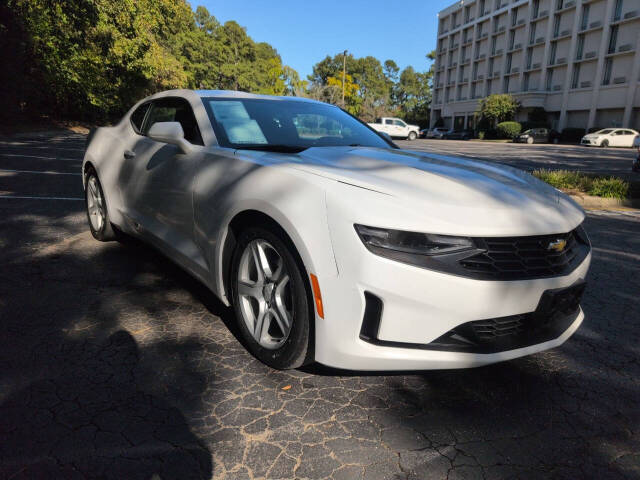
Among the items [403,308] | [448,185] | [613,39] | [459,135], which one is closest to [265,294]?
[403,308]

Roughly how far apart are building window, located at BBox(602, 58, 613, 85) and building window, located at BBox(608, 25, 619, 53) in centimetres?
89

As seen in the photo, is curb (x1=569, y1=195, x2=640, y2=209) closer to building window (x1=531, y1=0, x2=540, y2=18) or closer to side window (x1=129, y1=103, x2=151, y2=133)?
side window (x1=129, y1=103, x2=151, y2=133)

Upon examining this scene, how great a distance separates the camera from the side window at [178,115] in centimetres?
318

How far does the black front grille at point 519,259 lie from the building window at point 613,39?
170 feet

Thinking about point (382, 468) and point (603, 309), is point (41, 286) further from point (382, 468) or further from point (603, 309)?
point (603, 309)

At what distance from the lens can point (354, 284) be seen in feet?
6.33

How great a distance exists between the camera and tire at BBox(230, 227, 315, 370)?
218 cm

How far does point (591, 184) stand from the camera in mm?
8281

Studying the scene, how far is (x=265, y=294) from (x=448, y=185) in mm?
1073

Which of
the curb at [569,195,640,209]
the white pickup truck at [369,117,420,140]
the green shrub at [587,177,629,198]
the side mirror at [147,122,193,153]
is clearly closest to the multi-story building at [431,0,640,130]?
the white pickup truck at [369,117,420,140]

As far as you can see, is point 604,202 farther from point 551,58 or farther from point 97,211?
point 551,58

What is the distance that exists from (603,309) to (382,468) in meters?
2.39

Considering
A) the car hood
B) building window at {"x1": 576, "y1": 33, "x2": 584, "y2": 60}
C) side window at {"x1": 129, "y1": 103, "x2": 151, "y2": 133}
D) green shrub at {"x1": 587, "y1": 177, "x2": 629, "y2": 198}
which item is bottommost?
green shrub at {"x1": 587, "y1": 177, "x2": 629, "y2": 198}

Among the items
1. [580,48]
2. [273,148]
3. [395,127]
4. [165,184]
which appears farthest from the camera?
[580,48]
